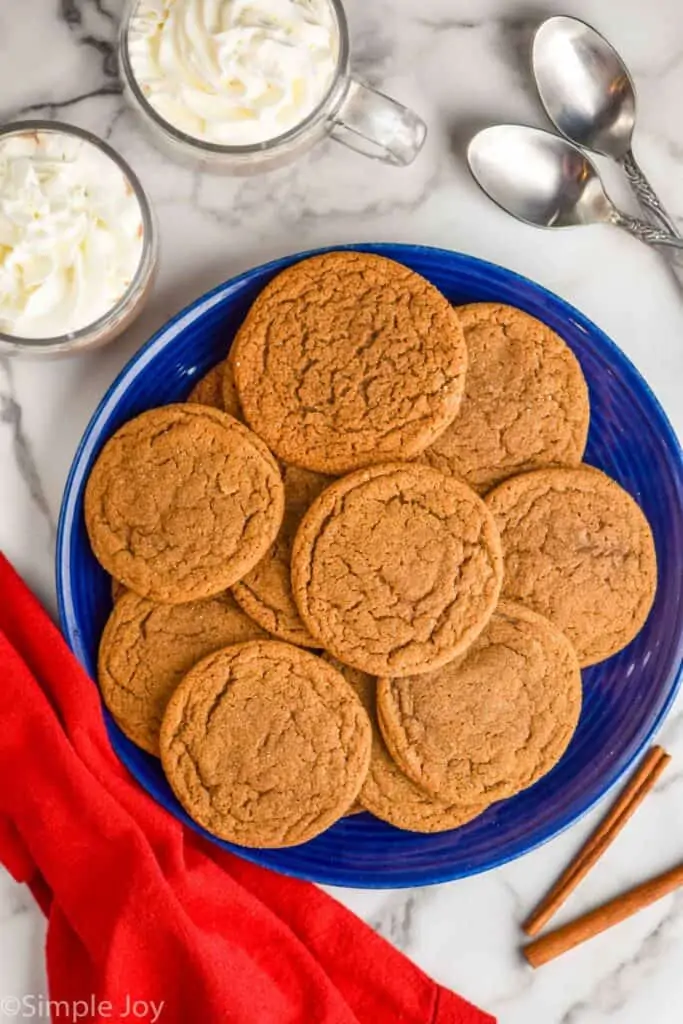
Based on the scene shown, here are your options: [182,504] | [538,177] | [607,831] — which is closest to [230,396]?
[182,504]

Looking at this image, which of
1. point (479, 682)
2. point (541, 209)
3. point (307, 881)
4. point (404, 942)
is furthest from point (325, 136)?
point (404, 942)

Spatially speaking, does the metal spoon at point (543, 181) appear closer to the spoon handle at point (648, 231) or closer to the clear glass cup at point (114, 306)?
the spoon handle at point (648, 231)

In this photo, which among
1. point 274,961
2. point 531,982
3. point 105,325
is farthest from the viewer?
point 531,982

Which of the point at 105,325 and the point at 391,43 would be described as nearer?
the point at 105,325

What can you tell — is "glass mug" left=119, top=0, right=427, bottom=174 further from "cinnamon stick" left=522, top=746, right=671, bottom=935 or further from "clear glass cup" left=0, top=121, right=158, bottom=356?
"cinnamon stick" left=522, top=746, right=671, bottom=935

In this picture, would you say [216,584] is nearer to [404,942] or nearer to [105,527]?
[105,527]

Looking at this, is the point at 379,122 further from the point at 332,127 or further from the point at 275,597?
the point at 275,597

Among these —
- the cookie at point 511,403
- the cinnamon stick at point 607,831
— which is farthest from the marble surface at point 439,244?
the cookie at point 511,403

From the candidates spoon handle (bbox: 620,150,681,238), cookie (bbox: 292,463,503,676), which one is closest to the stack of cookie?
cookie (bbox: 292,463,503,676)
